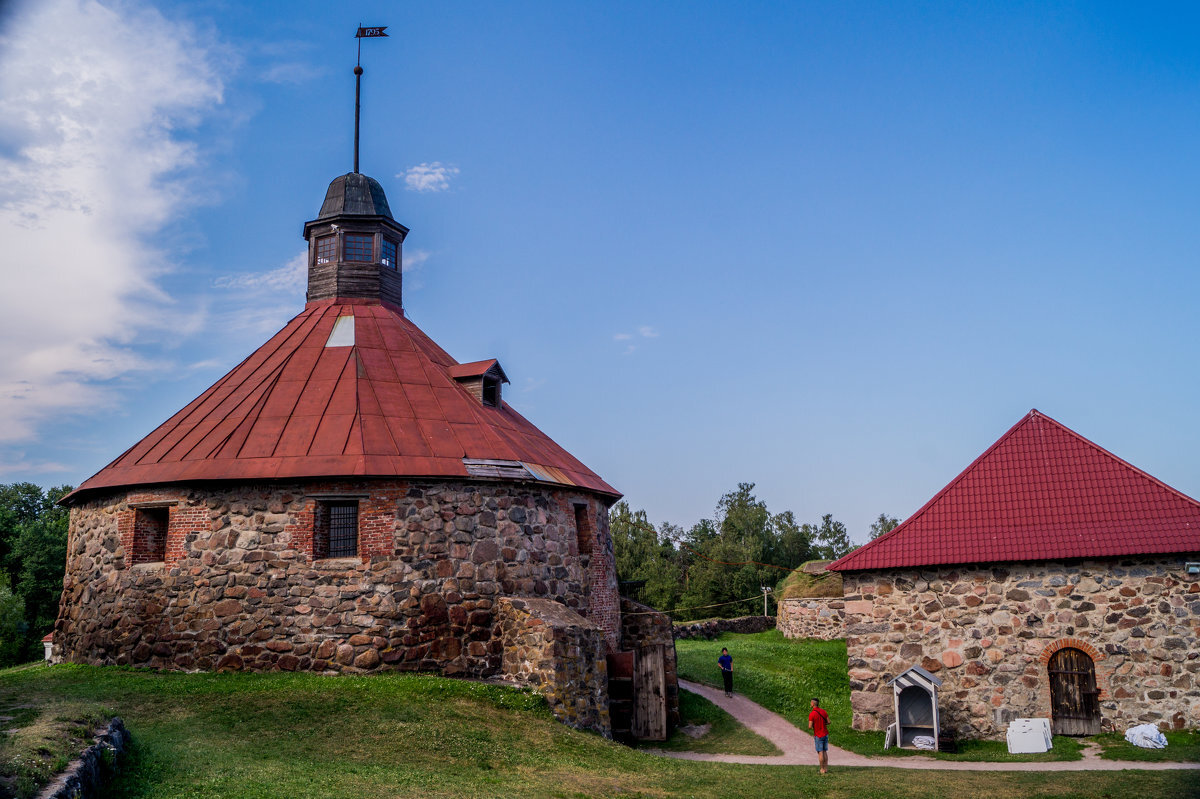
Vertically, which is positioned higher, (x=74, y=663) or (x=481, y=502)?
(x=481, y=502)

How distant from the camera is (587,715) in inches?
549

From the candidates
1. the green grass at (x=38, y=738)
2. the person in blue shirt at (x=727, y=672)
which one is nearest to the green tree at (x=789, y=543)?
the person in blue shirt at (x=727, y=672)

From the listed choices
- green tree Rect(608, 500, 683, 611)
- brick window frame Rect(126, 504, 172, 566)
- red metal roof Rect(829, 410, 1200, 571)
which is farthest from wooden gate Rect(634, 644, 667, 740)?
green tree Rect(608, 500, 683, 611)

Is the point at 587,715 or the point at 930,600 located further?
the point at 930,600

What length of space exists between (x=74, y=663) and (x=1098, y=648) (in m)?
16.9

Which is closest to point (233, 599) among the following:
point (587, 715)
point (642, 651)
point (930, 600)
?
point (587, 715)

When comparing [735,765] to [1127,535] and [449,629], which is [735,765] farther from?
[1127,535]

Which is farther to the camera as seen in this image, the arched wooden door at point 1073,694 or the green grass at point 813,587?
the green grass at point 813,587

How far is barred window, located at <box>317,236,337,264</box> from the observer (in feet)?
66.5

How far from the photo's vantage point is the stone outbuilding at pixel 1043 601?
47.2 feet

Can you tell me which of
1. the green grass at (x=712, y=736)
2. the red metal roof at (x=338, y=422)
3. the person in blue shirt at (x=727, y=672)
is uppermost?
the red metal roof at (x=338, y=422)

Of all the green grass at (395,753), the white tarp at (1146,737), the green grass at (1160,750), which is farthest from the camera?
the white tarp at (1146,737)

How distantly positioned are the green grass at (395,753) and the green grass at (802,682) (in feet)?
6.85

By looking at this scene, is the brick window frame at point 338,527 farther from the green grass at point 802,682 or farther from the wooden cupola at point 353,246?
the green grass at point 802,682
